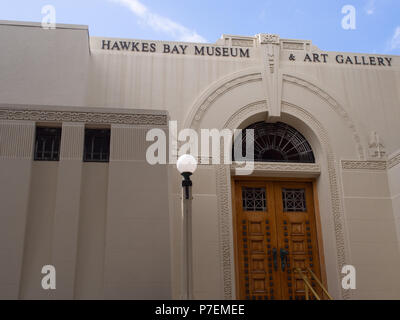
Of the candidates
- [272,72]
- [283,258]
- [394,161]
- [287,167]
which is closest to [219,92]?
[272,72]

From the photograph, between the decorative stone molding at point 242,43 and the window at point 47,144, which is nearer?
the window at point 47,144

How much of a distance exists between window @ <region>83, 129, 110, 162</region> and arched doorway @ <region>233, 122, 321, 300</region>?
3521mm

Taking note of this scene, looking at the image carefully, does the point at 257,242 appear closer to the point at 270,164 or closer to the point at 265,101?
the point at 270,164

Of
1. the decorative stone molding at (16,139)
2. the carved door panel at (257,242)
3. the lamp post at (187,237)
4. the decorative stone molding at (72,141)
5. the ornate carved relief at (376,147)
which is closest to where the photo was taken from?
the lamp post at (187,237)

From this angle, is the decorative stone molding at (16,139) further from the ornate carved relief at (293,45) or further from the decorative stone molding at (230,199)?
the ornate carved relief at (293,45)

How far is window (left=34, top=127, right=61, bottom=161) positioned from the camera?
836cm

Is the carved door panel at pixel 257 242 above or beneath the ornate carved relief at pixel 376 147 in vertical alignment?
beneath

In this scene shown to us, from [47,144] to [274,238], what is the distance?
Answer: 5.18m

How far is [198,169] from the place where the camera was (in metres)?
10.6

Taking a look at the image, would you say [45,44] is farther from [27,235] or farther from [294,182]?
[294,182]

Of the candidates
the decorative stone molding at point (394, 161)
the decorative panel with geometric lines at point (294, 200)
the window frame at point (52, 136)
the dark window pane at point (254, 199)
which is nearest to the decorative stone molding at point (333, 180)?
the decorative panel with geometric lines at point (294, 200)

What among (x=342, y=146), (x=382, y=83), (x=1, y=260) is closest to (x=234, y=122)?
(x=342, y=146)

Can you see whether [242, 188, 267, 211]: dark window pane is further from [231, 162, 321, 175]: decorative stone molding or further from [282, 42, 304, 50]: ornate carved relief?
[282, 42, 304, 50]: ornate carved relief

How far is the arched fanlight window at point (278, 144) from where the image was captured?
11.4 m
